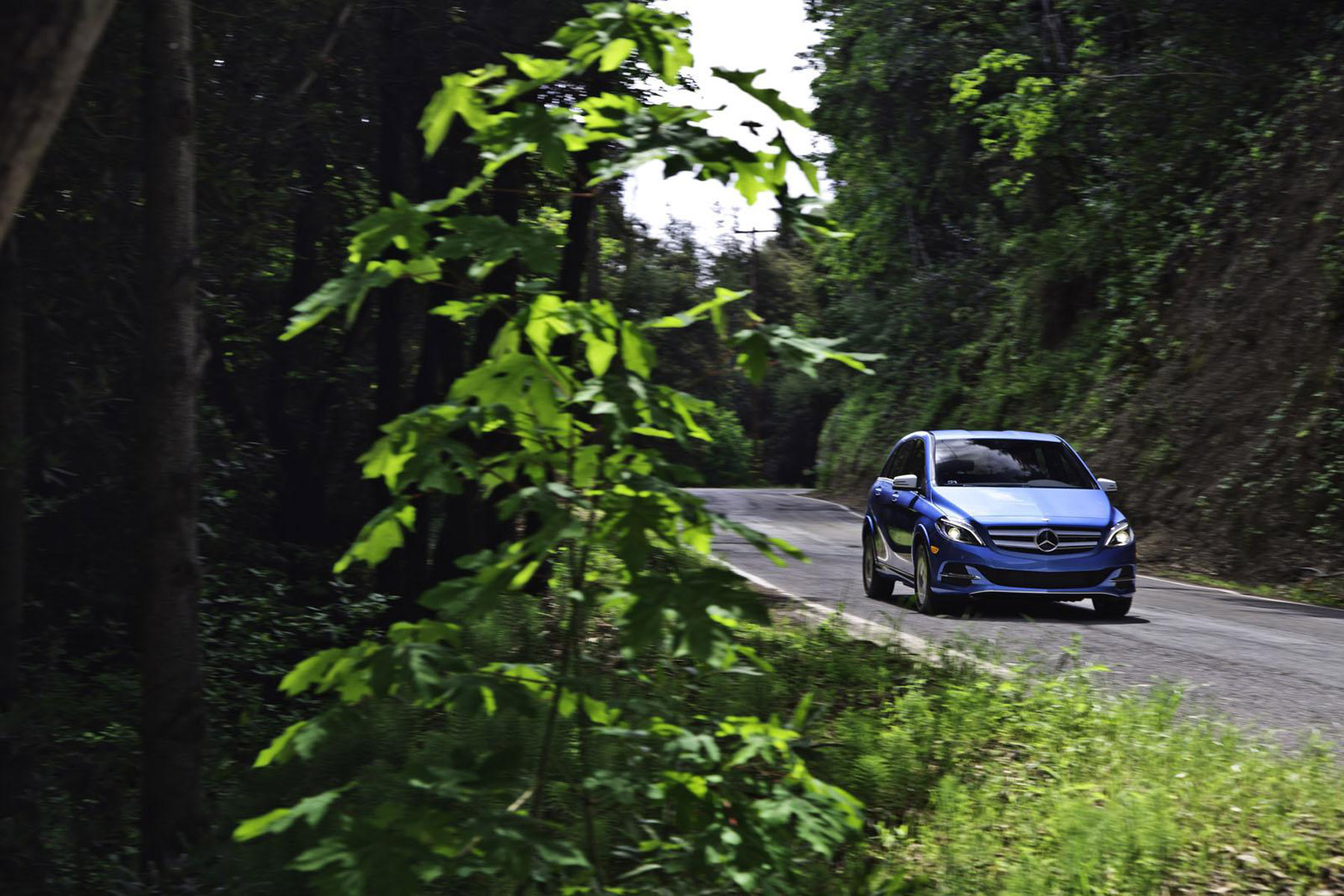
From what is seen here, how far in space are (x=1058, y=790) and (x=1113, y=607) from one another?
702cm

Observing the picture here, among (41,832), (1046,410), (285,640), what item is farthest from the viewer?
(1046,410)

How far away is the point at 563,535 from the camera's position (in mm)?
3275

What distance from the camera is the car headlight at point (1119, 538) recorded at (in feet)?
39.2

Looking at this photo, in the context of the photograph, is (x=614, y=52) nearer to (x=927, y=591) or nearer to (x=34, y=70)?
(x=34, y=70)

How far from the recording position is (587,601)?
374cm

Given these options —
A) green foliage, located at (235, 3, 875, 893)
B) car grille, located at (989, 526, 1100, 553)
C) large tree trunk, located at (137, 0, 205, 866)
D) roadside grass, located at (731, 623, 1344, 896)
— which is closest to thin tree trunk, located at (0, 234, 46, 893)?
large tree trunk, located at (137, 0, 205, 866)

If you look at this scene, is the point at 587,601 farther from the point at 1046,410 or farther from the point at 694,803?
the point at 1046,410

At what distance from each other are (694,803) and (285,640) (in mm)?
9959

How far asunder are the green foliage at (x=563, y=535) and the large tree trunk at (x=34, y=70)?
75 centimetres

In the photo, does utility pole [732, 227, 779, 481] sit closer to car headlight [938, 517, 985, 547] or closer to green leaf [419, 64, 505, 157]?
car headlight [938, 517, 985, 547]

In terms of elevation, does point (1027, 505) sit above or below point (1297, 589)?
above

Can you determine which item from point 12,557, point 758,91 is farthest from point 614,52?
point 12,557

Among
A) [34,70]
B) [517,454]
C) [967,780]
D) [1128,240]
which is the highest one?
[1128,240]

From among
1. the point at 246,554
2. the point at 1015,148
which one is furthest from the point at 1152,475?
the point at 246,554
